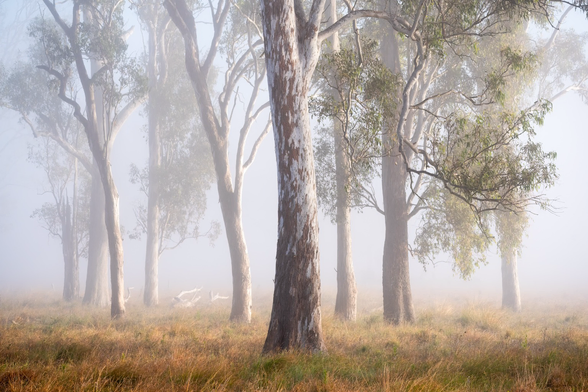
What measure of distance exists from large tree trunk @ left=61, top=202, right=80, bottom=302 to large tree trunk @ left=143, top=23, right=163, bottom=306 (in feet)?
12.8

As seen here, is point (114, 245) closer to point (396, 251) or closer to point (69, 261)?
point (396, 251)

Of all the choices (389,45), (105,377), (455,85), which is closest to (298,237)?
(105,377)

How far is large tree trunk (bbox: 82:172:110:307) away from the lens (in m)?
20.5

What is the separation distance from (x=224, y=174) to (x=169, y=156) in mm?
10817

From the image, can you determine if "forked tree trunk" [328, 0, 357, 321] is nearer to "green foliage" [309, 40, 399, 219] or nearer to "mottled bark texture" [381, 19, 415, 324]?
"mottled bark texture" [381, 19, 415, 324]

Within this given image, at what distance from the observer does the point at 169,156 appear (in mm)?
24328

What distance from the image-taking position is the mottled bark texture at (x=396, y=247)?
12266mm

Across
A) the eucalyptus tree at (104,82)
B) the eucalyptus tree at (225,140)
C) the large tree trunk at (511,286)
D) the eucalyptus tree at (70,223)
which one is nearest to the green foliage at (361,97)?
the eucalyptus tree at (225,140)

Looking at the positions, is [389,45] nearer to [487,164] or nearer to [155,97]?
[487,164]

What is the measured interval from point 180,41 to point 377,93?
68.7 ft

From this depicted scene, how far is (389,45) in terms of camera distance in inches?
563

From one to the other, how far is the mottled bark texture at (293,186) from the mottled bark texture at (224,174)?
7.53m

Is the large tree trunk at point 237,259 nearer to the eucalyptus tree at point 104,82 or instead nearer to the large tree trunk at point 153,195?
the eucalyptus tree at point 104,82

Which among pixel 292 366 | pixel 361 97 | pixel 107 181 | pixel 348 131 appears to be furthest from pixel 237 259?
pixel 292 366
